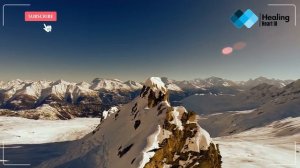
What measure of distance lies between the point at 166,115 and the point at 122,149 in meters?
6.67

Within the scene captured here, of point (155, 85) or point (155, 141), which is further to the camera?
point (155, 85)

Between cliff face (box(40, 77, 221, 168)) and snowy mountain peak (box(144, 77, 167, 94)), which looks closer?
cliff face (box(40, 77, 221, 168))

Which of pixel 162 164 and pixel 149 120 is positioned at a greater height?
pixel 149 120

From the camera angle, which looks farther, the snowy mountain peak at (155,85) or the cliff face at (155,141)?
the snowy mountain peak at (155,85)

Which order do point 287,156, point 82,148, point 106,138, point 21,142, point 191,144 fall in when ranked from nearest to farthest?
1. point 191,144
2. point 106,138
3. point 82,148
4. point 287,156
5. point 21,142

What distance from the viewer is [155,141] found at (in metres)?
32.4

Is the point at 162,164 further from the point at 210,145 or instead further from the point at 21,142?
the point at 21,142

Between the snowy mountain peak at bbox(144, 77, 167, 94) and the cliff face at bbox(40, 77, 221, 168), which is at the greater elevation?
the snowy mountain peak at bbox(144, 77, 167, 94)

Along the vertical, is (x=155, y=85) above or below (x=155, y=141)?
above

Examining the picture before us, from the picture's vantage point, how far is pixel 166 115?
35562 millimetres

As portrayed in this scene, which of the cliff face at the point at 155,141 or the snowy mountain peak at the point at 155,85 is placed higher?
the snowy mountain peak at the point at 155,85

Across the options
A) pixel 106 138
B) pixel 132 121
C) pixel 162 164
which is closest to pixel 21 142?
pixel 106 138

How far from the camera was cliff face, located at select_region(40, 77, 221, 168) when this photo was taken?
3222 cm

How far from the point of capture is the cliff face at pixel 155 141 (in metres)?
32.2
